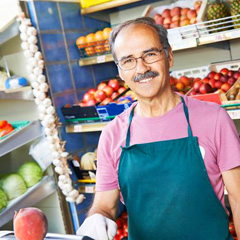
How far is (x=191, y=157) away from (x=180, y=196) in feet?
0.54

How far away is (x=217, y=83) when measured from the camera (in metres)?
2.88

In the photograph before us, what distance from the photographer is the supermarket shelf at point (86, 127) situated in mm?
3106

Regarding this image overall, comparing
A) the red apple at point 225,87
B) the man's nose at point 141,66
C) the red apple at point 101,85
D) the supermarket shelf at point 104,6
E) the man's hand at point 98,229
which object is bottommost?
the man's hand at point 98,229

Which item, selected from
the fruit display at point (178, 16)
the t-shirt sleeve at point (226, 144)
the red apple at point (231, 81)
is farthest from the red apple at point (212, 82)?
the t-shirt sleeve at point (226, 144)

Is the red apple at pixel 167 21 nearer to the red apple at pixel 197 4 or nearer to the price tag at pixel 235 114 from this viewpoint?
the red apple at pixel 197 4

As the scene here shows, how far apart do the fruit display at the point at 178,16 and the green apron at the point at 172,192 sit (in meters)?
1.57

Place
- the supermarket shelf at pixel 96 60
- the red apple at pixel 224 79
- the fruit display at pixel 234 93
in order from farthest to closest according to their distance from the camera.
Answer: the supermarket shelf at pixel 96 60, the red apple at pixel 224 79, the fruit display at pixel 234 93

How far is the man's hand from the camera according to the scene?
139 cm

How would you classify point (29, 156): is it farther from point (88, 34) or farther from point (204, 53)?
point (204, 53)

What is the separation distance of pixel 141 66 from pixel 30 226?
84 centimetres

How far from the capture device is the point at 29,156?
11.2 feet

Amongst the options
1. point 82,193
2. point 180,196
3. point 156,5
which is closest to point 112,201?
point 180,196

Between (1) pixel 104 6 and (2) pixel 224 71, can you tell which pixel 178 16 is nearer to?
(2) pixel 224 71

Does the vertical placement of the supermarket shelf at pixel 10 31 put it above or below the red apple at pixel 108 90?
above
